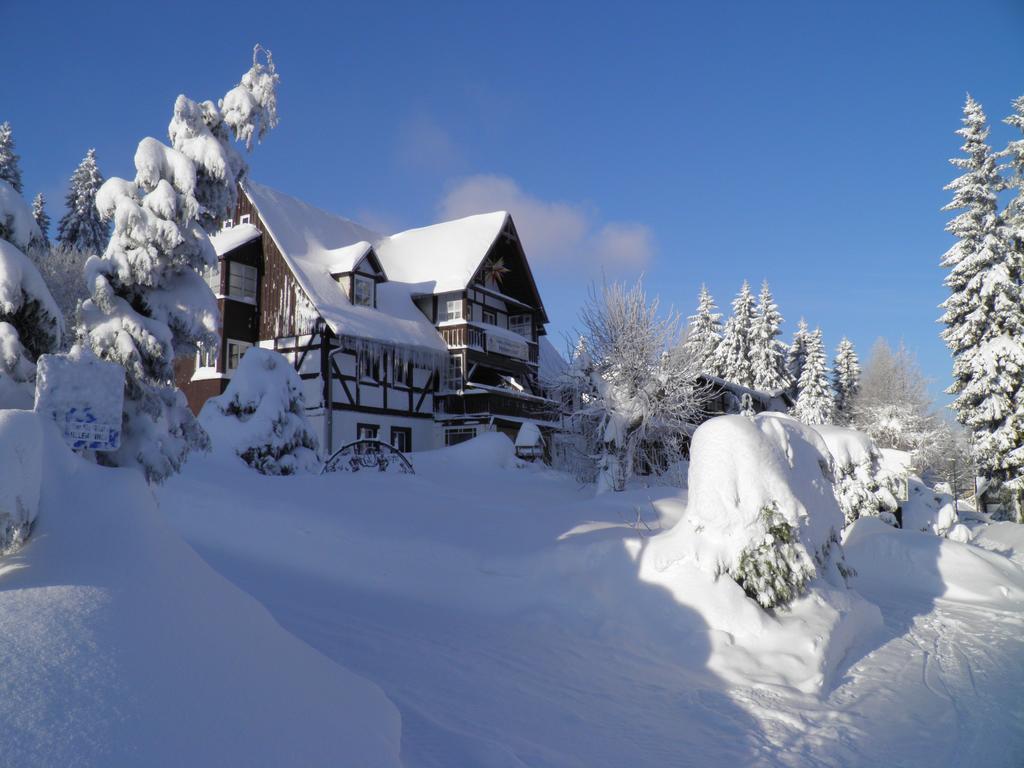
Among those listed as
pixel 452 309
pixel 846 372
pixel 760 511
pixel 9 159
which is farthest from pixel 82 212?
pixel 846 372

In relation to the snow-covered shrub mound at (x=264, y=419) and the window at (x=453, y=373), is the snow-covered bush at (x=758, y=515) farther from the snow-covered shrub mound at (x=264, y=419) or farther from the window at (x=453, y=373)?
the window at (x=453, y=373)

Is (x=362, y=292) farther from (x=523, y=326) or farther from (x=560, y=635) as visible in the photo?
(x=560, y=635)

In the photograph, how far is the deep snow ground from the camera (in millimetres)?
5531

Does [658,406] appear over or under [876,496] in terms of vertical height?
over

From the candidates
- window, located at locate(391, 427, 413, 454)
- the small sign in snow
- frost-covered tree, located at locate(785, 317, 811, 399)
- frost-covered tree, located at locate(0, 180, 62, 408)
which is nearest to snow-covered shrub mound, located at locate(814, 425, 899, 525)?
the small sign in snow

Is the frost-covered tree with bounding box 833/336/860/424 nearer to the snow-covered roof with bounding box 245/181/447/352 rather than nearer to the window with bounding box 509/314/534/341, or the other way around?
the window with bounding box 509/314/534/341

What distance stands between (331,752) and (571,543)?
21.9 feet

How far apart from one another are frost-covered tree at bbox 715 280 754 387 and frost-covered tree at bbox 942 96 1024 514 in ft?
70.7

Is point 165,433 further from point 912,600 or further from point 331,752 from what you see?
point 912,600

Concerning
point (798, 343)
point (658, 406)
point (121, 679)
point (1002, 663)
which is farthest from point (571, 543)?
point (798, 343)

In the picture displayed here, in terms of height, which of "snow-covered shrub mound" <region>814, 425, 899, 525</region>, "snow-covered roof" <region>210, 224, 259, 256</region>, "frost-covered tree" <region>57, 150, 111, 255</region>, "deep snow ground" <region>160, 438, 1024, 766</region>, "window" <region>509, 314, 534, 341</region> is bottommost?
"deep snow ground" <region>160, 438, 1024, 766</region>

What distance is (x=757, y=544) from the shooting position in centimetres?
839

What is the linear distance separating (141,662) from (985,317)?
1152 inches

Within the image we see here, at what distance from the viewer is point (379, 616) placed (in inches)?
315
